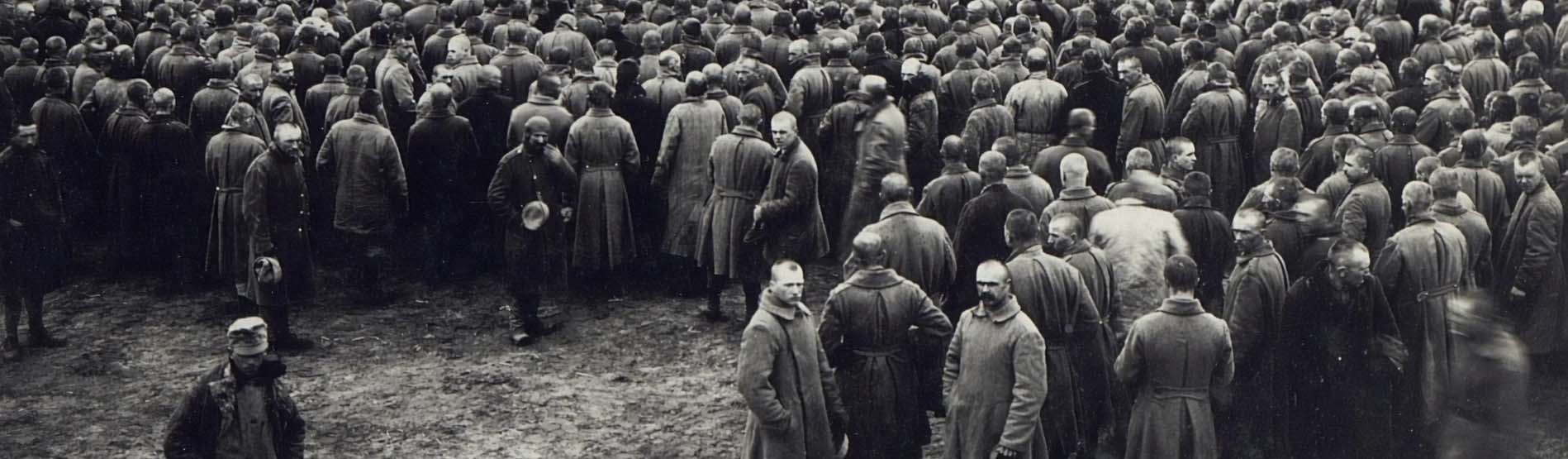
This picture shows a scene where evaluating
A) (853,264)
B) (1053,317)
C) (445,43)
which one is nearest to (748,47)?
(445,43)

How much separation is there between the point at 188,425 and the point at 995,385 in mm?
4266

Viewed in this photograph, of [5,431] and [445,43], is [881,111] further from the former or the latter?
[5,431]

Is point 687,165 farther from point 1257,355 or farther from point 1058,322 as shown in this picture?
point 1257,355

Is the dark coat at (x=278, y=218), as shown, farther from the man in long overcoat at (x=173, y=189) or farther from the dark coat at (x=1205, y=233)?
the dark coat at (x=1205, y=233)

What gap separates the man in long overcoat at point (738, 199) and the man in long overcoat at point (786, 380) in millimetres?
3861

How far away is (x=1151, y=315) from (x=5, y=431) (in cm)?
800

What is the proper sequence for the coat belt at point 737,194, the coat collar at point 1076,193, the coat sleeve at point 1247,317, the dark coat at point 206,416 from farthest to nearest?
the coat belt at point 737,194, the coat collar at point 1076,193, the coat sleeve at point 1247,317, the dark coat at point 206,416

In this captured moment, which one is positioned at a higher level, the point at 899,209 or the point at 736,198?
the point at 899,209

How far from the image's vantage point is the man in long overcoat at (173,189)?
46.0 feet

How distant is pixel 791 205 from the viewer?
12445 millimetres

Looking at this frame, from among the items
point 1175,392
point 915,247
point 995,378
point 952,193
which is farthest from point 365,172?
point 1175,392

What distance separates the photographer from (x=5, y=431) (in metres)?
11.5

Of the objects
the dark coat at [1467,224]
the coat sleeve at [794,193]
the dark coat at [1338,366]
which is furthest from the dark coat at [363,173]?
the dark coat at [1467,224]

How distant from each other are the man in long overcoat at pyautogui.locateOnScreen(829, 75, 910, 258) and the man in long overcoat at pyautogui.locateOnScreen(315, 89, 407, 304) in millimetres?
3873
